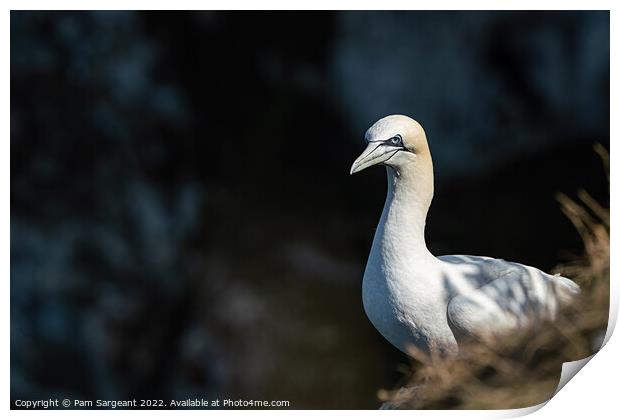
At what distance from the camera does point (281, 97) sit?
5387 millimetres

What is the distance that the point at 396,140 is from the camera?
4.81 metres

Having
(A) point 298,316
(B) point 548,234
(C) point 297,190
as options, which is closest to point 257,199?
(C) point 297,190

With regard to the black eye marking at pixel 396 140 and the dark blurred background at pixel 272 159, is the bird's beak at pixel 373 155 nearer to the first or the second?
the black eye marking at pixel 396 140

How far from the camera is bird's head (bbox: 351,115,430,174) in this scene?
4773 millimetres

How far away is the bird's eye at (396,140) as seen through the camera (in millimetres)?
4809

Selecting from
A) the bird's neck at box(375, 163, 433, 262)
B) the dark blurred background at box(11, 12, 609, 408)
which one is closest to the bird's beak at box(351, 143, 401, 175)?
the bird's neck at box(375, 163, 433, 262)

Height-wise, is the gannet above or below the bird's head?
below

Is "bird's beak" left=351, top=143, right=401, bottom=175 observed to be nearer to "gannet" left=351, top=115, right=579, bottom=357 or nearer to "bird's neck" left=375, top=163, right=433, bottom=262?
"gannet" left=351, top=115, right=579, bottom=357

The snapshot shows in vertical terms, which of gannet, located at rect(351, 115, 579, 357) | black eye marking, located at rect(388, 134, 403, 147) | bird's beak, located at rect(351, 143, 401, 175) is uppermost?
black eye marking, located at rect(388, 134, 403, 147)

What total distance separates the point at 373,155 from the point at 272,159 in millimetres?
748

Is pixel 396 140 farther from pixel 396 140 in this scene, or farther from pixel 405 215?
pixel 405 215

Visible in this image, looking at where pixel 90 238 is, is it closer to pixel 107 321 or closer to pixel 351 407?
pixel 107 321

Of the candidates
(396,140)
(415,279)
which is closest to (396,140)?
(396,140)

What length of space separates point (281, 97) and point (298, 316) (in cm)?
108
